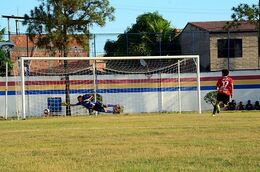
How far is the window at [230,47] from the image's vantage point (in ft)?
162

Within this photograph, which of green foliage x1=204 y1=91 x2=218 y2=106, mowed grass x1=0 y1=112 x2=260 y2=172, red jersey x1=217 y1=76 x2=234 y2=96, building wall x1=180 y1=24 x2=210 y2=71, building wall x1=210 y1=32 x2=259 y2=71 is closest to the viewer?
mowed grass x1=0 y1=112 x2=260 y2=172

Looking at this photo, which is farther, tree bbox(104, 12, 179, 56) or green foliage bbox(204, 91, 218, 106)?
tree bbox(104, 12, 179, 56)

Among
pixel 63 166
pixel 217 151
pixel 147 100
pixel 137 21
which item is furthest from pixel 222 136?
pixel 137 21

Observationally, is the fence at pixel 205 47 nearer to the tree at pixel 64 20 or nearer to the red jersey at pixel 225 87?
the tree at pixel 64 20

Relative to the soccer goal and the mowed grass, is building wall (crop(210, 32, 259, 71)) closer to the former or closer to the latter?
the soccer goal

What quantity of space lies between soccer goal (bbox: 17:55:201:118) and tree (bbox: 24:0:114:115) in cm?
89

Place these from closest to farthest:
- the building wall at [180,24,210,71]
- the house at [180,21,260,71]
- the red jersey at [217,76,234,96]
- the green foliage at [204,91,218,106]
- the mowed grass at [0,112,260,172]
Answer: the mowed grass at [0,112,260,172] → the red jersey at [217,76,234,96] → the green foliage at [204,91,218,106] → the house at [180,21,260,71] → the building wall at [180,24,210,71]

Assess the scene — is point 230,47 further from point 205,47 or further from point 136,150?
point 136,150

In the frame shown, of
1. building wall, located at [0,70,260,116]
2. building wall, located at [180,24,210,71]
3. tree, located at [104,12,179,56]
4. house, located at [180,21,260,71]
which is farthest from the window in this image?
building wall, located at [0,70,260,116]

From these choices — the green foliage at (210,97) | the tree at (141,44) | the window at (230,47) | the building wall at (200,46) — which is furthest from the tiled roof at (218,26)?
the green foliage at (210,97)

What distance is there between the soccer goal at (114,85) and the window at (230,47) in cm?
1211

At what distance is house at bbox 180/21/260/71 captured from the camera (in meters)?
49.4

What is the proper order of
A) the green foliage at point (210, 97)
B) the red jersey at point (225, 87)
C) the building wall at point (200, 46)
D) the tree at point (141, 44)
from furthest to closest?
the building wall at point (200, 46) < the tree at point (141, 44) < the green foliage at point (210, 97) < the red jersey at point (225, 87)

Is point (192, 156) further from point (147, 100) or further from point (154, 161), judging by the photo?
point (147, 100)
